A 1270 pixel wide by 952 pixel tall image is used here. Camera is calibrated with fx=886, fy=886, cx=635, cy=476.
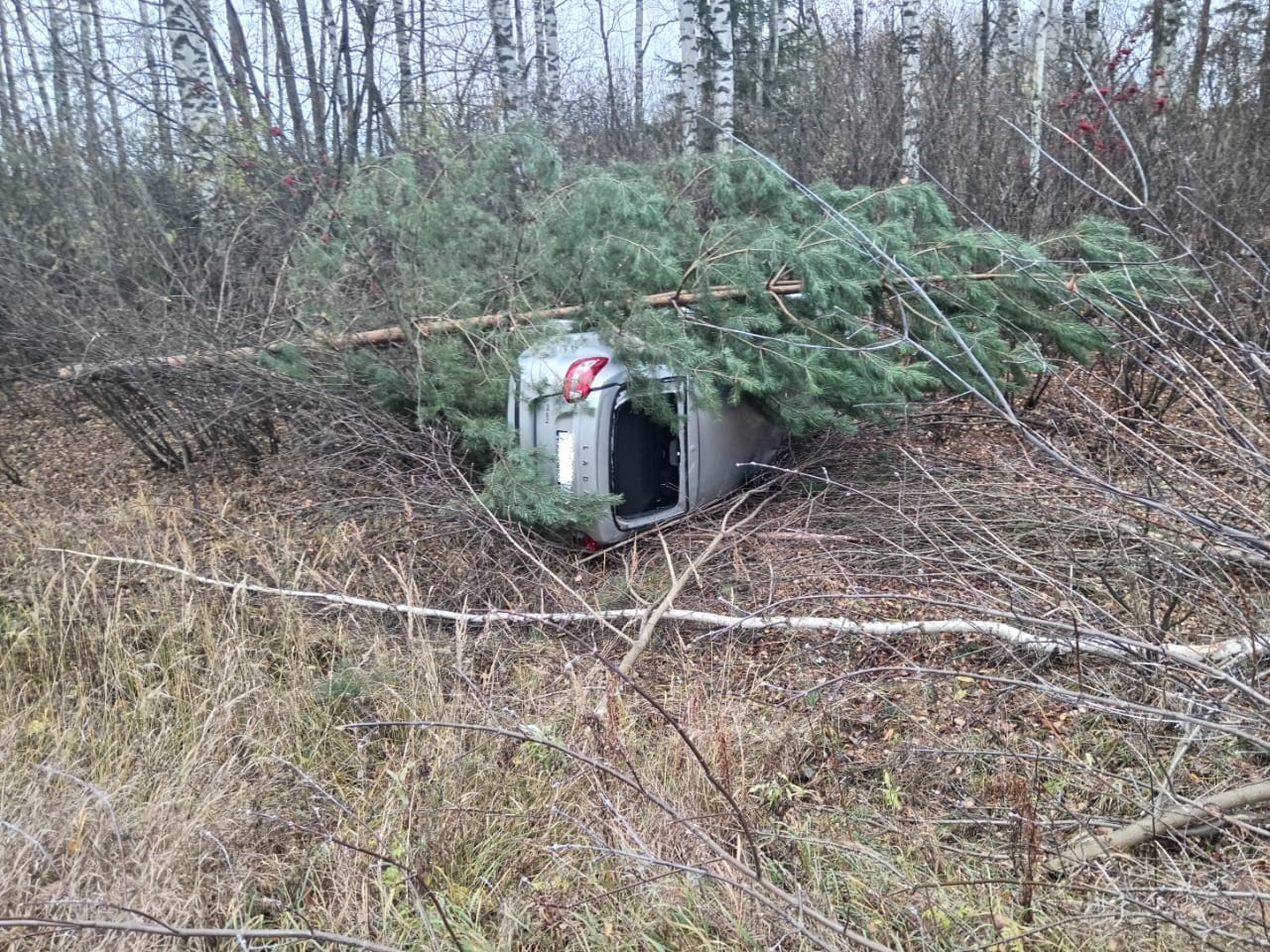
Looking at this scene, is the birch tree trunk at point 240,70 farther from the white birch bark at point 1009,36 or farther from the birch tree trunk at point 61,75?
the white birch bark at point 1009,36

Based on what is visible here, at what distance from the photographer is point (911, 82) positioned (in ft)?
30.9

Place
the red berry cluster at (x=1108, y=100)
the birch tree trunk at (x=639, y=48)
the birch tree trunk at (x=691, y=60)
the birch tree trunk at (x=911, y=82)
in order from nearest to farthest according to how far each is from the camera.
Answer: the red berry cluster at (x=1108, y=100), the birch tree trunk at (x=911, y=82), the birch tree trunk at (x=691, y=60), the birch tree trunk at (x=639, y=48)

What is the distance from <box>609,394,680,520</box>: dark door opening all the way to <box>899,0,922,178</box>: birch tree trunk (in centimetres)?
464

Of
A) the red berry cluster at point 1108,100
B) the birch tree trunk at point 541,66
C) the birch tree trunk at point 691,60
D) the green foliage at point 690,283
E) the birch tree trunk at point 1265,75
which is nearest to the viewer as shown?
the green foliage at point 690,283

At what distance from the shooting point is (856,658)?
4.06 metres

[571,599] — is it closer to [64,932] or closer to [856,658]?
[856,658]

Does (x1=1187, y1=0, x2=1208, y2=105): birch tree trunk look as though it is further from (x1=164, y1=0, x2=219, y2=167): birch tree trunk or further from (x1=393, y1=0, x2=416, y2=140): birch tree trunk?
(x1=164, y1=0, x2=219, y2=167): birch tree trunk

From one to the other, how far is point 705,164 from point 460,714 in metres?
4.57

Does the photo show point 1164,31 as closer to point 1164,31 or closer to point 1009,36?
point 1164,31

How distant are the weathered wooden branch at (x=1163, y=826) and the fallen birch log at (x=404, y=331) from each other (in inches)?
148

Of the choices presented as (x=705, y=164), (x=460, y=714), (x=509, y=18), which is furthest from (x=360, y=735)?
(x=509, y=18)

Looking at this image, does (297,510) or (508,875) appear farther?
(297,510)

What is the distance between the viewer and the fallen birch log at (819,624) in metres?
2.92

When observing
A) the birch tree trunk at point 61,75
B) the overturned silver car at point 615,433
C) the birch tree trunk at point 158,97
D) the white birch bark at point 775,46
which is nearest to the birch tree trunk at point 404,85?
the birch tree trunk at point 158,97
